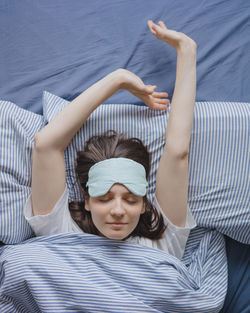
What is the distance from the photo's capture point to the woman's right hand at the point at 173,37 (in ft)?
4.37

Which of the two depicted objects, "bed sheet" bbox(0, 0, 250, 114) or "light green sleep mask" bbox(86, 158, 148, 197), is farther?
"bed sheet" bbox(0, 0, 250, 114)

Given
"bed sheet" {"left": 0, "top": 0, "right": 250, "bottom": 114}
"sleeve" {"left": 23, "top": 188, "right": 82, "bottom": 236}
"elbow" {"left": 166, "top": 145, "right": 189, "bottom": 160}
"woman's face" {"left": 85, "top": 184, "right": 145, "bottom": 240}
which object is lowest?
"sleeve" {"left": 23, "top": 188, "right": 82, "bottom": 236}

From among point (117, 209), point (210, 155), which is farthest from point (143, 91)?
point (117, 209)

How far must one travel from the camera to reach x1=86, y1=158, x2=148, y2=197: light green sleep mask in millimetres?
1126

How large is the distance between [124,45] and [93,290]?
857 mm

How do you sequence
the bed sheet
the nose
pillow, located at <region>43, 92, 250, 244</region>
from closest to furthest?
the nose → pillow, located at <region>43, 92, 250, 244</region> → the bed sheet

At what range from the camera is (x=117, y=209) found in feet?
3.64

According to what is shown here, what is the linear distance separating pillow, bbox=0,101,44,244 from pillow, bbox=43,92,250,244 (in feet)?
0.38

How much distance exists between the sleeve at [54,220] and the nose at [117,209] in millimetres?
204

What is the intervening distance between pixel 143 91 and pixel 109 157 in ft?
0.88

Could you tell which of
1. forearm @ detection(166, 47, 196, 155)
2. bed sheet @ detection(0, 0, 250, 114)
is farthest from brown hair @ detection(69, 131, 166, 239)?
bed sheet @ detection(0, 0, 250, 114)

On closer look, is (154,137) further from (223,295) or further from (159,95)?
(223,295)

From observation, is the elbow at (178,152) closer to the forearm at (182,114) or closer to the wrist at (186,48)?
the forearm at (182,114)

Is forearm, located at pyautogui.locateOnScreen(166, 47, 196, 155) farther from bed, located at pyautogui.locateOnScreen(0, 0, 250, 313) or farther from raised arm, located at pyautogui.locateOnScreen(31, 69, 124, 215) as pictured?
raised arm, located at pyautogui.locateOnScreen(31, 69, 124, 215)
